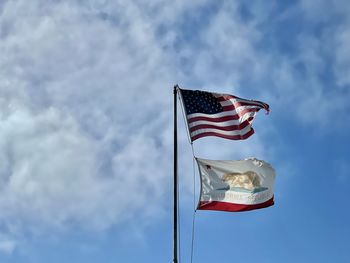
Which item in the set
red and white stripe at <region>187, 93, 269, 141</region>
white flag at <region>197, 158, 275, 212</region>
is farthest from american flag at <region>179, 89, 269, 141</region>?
white flag at <region>197, 158, 275, 212</region>

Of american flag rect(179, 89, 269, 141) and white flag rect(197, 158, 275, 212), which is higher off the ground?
american flag rect(179, 89, 269, 141)

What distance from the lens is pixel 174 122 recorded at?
93.0 feet

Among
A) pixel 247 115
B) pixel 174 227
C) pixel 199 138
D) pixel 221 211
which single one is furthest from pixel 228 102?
pixel 174 227

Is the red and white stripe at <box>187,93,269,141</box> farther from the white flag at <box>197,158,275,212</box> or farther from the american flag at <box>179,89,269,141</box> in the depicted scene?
the white flag at <box>197,158,275,212</box>

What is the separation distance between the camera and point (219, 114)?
30.8 meters

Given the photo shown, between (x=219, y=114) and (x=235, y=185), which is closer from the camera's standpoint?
(x=235, y=185)

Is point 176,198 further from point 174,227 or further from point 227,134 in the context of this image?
point 227,134

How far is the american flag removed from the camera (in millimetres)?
29828

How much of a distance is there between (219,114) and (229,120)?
22.9 inches

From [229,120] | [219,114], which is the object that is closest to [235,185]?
[229,120]

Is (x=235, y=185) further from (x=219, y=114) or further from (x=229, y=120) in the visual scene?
(x=219, y=114)

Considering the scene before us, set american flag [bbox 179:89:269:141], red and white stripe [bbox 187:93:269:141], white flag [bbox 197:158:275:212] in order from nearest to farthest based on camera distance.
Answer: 1. white flag [bbox 197:158:275:212]
2. red and white stripe [bbox 187:93:269:141]
3. american flag [bbox 179:89:269:141]

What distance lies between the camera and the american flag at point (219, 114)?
97.9 feet

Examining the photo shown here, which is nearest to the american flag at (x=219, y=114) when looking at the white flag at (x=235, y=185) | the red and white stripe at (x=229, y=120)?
the red and white stripe at (x=229, y=120)
